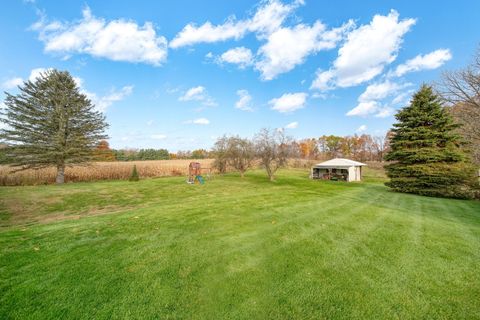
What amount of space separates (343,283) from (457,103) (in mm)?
22189

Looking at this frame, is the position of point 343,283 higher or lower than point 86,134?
lower

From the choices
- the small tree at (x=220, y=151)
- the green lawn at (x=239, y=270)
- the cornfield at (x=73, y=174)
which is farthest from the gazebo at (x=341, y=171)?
the green lawn at (x=239, y=270)

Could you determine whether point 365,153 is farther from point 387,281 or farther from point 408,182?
point 387,281

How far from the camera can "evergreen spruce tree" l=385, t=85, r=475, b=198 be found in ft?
46.2

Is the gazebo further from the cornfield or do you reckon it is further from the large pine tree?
the large pine tree

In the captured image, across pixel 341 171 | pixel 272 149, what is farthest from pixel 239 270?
pixel 341 171

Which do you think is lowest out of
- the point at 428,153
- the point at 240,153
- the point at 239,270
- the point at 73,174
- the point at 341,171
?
the point at 239,270

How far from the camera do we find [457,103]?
55.1 ft

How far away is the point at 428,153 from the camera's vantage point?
15.1 meters

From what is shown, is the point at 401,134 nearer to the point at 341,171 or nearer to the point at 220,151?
the point at 341,171

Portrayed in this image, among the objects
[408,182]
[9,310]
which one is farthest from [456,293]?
[408,182]

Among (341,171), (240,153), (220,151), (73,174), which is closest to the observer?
(73,174)

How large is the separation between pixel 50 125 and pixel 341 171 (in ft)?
102

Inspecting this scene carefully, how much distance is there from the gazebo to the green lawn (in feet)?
67.3
